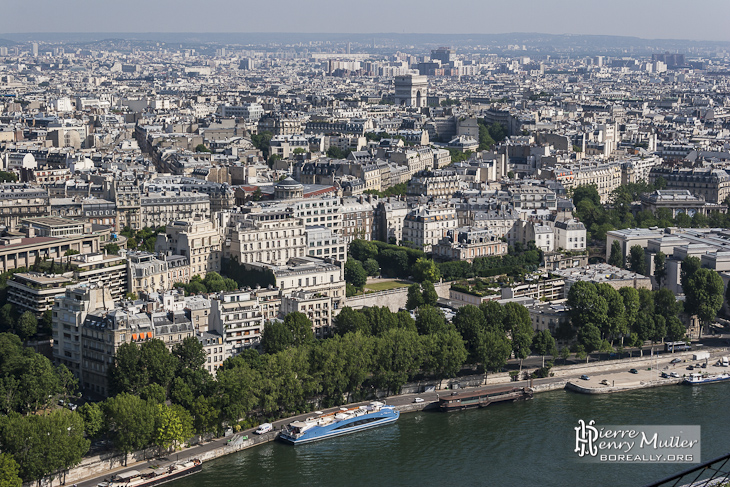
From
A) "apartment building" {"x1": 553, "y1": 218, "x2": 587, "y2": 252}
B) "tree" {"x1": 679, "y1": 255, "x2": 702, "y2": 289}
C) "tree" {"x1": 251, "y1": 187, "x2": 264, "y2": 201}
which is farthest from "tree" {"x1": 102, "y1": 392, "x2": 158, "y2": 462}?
"apartment building" {"x1": 553, "y1": 218, "x2": 587, "y2": 252}

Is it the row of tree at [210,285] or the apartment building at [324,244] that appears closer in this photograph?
the row of tree at [210,285]

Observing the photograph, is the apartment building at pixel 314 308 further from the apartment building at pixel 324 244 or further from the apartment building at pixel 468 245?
the apartment building at pixel 468 245

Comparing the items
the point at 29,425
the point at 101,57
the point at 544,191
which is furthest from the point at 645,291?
the point at 101,57

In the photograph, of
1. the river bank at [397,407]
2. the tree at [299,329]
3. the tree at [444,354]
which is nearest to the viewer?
the river bank at [397,407]

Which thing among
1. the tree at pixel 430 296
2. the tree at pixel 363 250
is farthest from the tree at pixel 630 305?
the tree at pixel 363 250

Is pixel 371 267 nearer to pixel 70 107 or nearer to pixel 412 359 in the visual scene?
pixel 412 359

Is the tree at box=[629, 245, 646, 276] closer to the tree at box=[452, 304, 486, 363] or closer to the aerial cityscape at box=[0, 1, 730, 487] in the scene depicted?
the aerial cityscape at box=[0, 1, 730, 487]
